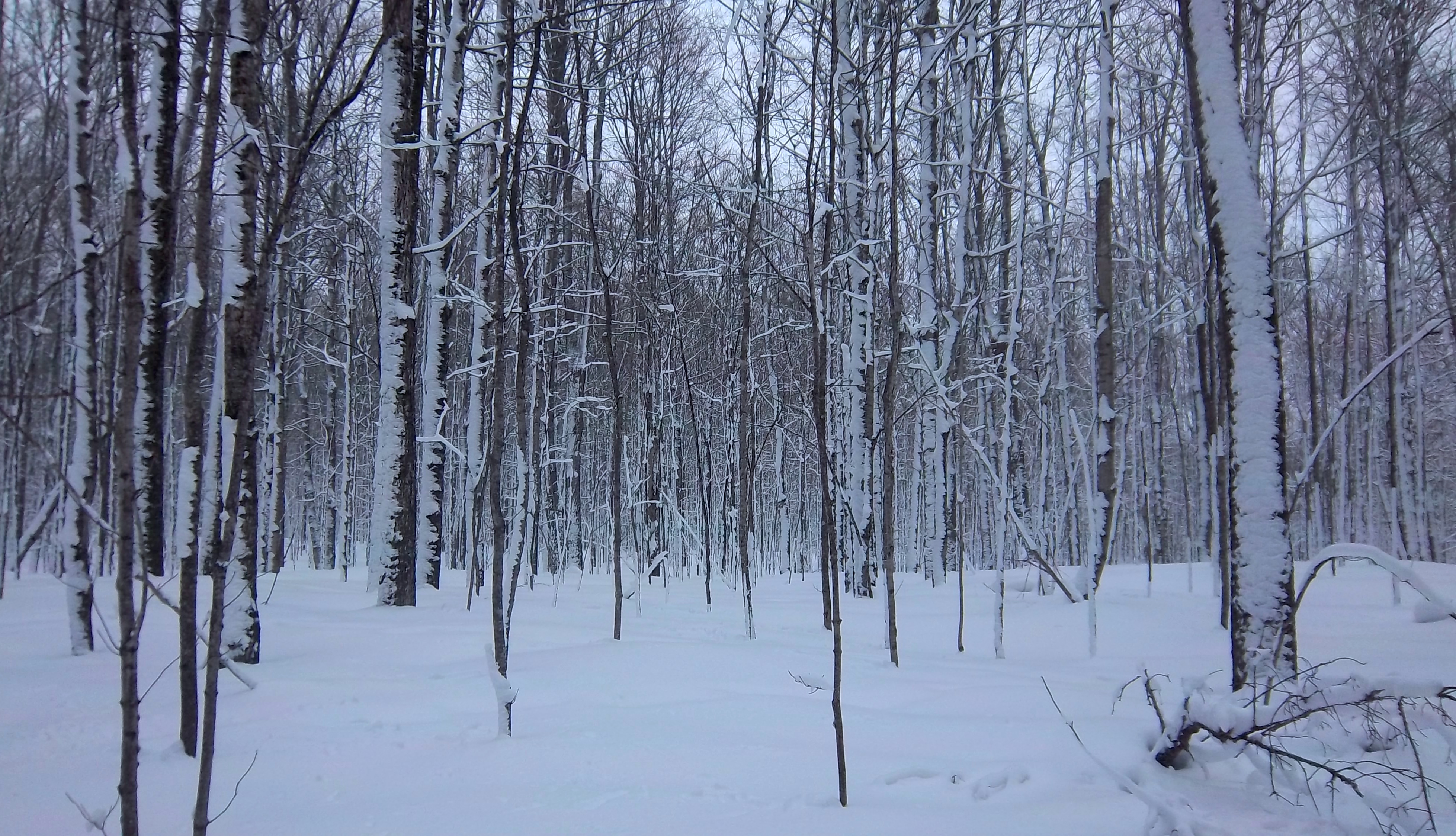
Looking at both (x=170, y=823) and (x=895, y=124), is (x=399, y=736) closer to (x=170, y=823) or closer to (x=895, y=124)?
(x=170, y=823)

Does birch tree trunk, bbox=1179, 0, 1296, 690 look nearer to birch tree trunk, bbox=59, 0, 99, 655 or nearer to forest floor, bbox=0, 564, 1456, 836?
forest floor, bbox=0, 564, 1456, 836

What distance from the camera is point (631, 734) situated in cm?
325

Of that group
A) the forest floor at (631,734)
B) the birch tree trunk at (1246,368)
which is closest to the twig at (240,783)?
the forest floor at (631,734)

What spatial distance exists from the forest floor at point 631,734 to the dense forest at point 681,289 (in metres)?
0.30

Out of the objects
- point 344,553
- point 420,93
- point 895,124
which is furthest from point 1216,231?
point 344,553

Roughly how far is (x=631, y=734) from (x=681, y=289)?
1289 cm

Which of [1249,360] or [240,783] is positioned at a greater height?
[1249,360]

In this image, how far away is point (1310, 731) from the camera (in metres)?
2.70

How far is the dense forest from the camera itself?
3566mm

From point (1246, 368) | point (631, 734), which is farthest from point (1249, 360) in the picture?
point (631, 734)

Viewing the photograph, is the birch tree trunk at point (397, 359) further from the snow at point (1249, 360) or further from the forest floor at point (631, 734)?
the snow at point (1249, 360)

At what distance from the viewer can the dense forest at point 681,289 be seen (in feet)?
11.7

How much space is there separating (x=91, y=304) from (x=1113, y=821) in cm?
626

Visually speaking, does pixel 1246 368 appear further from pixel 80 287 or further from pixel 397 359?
pixel 80 287
